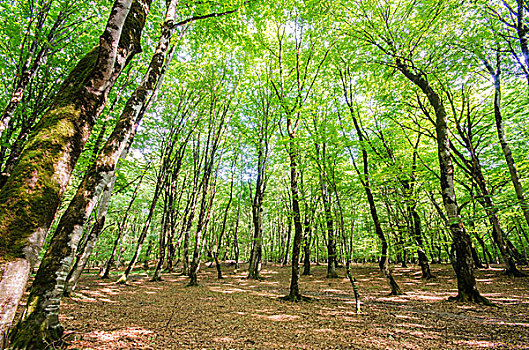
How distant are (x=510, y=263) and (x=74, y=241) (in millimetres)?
19456

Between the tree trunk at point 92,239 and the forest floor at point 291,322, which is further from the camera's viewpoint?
the tree trunk at point 92,239

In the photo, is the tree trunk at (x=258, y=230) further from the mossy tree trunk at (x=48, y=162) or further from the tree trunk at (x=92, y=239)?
the mossy tree trunk at (x=48, y=162)

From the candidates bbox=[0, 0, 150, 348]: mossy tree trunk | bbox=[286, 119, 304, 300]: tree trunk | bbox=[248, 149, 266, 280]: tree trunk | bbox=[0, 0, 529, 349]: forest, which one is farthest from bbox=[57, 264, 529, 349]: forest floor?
bbox=[248, 149, 266, 280]: tree trunk

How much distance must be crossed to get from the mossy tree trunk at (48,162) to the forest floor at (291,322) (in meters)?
2.27

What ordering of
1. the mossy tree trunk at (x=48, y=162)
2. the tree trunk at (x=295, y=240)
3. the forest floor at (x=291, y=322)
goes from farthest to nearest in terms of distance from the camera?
the tree trunk at (x=295, y=240)
the forest floor at (x=291, y=322)
the mossy tree trunk at (x=48, y=162)

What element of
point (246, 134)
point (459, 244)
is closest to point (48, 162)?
point (459, 244)

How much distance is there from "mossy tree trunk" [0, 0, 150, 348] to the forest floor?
2.27m

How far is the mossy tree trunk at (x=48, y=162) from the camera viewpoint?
188 cm

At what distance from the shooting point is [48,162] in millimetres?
2246

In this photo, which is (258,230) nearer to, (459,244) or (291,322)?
Answer: (291,322)

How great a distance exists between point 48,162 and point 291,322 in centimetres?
651

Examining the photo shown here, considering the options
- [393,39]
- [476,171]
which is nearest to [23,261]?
[393,39]

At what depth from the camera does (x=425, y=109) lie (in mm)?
12609

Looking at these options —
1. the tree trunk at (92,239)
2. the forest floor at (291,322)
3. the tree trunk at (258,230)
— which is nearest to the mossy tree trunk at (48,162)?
the forest floor at (291,322)
